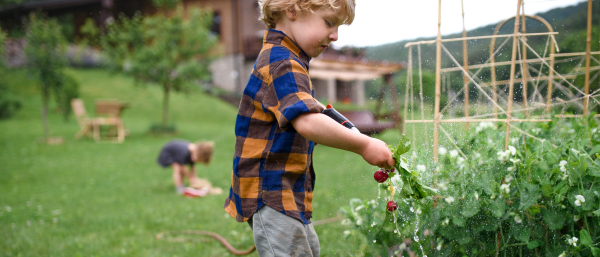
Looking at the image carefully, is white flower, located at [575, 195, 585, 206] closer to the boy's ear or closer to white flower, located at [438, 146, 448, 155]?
white flower, located at [438, 146, 448, 155]

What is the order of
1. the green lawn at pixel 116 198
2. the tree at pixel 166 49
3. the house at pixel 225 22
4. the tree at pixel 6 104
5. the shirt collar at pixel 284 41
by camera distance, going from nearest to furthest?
the shirt collar at pixel 284 41, the green lawn at pixel 116 198, the tree at pixel 166 49, the tree at pixel 6 104, the house at pixel 225 22

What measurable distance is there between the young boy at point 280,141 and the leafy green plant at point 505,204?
437mm

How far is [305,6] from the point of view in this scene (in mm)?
1352

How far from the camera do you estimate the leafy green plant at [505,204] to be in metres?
1.55

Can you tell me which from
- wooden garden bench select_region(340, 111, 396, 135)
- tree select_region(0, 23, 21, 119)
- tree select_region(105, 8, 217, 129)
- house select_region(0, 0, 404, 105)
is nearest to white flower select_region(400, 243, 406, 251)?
wooden garden bench select_region(340, 111, 396, 135)

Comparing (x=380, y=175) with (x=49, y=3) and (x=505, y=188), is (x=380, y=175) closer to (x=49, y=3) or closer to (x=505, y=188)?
(x=505, y=188)

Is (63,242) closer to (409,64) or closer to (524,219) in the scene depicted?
(409,64)

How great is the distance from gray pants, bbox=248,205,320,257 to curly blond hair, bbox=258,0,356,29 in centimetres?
68

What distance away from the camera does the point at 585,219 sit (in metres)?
1.53

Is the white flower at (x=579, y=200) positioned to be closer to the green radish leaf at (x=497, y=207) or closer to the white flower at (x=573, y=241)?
the white flower at (x=573, y=241)

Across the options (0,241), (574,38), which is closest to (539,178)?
(574,38)

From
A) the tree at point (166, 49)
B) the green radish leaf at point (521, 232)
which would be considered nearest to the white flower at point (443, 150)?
the green radish leaf at point (521, 232)

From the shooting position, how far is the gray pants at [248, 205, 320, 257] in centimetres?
137

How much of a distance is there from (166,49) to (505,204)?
1112 cm
